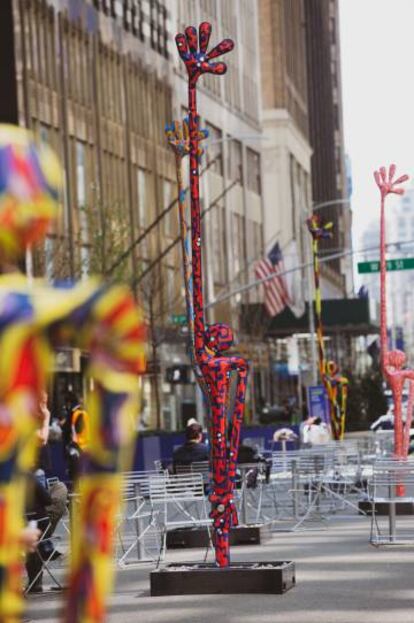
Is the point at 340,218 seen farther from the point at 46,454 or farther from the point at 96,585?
the point at 96,585

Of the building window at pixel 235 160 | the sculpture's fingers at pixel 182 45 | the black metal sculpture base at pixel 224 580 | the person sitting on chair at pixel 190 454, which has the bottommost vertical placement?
the black metal sculpture base at pixel 224 580

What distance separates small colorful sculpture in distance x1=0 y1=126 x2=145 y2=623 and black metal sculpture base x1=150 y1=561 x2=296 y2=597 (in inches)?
425

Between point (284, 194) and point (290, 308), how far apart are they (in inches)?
767

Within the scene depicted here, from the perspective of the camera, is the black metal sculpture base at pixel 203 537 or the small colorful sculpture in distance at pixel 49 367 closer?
the small colorful sculpture in distance at pixel 49 367

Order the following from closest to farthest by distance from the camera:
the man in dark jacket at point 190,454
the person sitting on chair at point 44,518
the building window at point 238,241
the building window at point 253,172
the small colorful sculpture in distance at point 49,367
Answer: the small colorful sculpture in distance at point 49,367, the person sitting on chair at point 44,518, the man in dark jacket at point 190,454, the building window at point 238,241, the building window at point 253,172

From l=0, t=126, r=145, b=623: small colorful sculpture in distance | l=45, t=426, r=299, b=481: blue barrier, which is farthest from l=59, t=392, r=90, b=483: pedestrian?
l=0, t=126, r=145, b=623: small colorful sculpture in distance

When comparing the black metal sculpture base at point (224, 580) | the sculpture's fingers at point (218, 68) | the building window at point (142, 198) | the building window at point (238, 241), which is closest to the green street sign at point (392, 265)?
the building window at point (142, 198)

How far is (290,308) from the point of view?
86.8 m

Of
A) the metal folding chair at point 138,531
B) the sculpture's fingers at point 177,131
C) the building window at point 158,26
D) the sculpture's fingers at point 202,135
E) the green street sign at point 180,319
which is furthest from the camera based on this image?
the building window at point 158,26

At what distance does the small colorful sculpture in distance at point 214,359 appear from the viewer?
53.5 feet

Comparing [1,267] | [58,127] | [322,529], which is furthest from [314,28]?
[1,267]

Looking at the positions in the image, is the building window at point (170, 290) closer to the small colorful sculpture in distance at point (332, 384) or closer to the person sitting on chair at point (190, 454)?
the small colorful sculpture in distance at point (332, 384)

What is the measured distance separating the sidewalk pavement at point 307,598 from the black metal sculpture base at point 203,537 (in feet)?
3.55

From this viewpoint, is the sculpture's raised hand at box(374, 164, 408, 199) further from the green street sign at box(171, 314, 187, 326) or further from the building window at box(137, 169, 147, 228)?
the building window at box(137, 169, 147, 228)
